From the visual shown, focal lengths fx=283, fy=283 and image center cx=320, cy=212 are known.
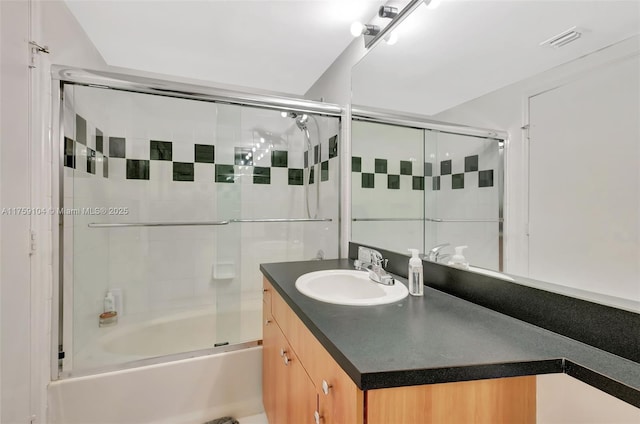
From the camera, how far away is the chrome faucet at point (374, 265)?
1.15m

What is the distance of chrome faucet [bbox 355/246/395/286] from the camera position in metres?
1.15

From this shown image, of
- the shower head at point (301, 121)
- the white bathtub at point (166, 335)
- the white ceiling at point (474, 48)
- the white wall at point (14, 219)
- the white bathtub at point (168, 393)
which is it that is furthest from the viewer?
the shower head at point (301, 121)

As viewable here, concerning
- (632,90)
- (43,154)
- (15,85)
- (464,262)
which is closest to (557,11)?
(632,90)

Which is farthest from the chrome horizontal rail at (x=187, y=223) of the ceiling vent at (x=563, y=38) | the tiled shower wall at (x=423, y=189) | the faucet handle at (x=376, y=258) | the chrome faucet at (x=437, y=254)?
the ceiling vent at (x=563, y=38)

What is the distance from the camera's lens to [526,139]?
0.82m

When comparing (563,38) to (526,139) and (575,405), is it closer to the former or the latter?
(526,139)

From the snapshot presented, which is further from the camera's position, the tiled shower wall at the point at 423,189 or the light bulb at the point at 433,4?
the light bulb at the point at 433,4

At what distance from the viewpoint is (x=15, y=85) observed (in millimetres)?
1145

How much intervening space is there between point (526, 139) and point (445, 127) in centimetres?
39

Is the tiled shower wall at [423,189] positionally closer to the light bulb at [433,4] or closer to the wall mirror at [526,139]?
the wall mirror at [526,139]

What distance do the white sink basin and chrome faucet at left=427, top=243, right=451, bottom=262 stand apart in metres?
0.17

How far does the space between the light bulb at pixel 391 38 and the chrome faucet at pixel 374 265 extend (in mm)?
1059

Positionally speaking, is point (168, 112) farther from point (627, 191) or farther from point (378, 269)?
point (627, 191)

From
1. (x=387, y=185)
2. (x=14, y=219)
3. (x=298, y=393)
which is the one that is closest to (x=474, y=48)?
(x=387, y=185)
